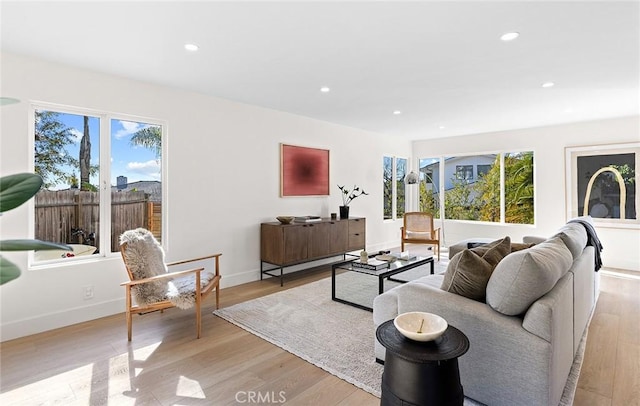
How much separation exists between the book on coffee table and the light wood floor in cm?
142

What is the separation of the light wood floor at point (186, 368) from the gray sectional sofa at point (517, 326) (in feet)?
1.84

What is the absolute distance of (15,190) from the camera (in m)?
0.68

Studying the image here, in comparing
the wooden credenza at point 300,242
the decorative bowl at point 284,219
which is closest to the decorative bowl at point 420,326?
the wooden credenza at point 300,242

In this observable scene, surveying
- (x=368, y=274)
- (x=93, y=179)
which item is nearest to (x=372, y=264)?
(x=368, y=274)

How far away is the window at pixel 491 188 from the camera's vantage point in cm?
620

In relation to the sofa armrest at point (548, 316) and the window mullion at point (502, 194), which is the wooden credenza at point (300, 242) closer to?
the sofa armrest at point (548, 316)

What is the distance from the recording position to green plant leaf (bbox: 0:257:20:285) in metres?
0.58

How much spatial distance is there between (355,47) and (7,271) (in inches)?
107

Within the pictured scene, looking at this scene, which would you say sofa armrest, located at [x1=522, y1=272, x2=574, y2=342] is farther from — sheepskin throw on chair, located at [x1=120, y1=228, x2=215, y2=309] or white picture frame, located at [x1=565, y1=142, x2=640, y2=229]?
white picture frame, located at [x1=565, y1=142, x2=640, y2=229]

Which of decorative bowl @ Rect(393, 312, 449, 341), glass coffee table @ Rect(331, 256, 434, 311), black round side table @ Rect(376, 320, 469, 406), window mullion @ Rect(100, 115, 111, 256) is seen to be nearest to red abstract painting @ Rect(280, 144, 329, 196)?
glass coffee table @ Rect(331, 256, 434, 311)

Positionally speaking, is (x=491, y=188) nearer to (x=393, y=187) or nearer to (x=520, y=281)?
(x=393, y=187)

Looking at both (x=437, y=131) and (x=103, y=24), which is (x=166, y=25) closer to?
(x=103, y=24)

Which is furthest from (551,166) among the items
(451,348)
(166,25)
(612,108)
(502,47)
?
(166,25)

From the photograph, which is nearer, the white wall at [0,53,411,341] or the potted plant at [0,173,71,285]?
the potted plant at [0,173,71,285]
